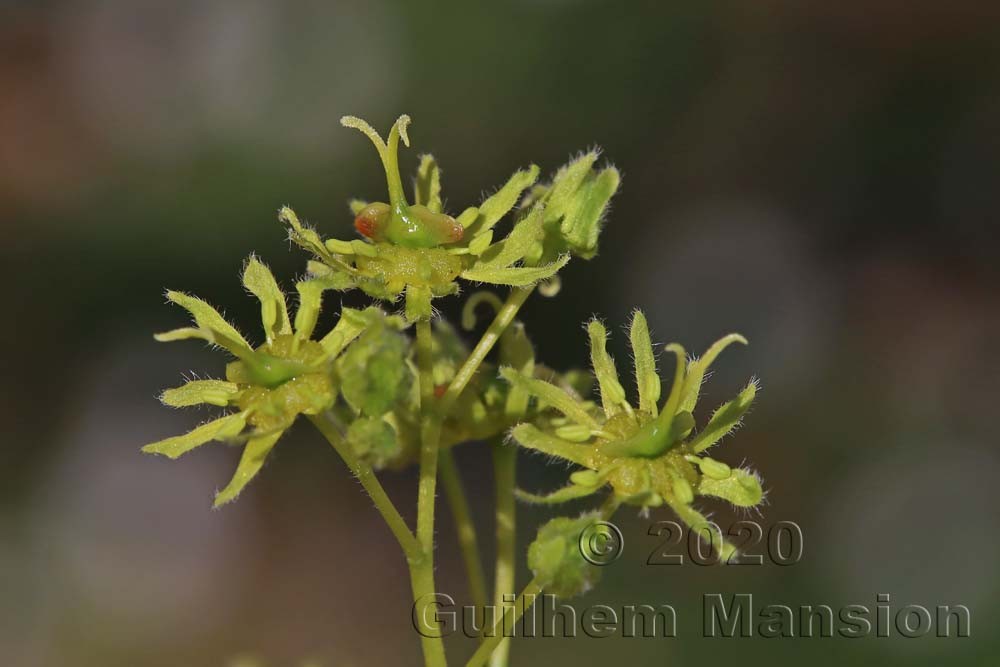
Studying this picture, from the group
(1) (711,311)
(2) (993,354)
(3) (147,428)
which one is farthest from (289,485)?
(2) (993,354)

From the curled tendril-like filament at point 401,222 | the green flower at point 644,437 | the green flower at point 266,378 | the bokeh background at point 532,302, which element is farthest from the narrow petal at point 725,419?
the bokeh background at point 532,302

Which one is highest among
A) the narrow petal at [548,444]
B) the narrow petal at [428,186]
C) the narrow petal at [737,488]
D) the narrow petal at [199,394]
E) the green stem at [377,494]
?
the narrow petal at [428,186]

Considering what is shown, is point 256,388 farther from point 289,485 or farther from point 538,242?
point 289,485

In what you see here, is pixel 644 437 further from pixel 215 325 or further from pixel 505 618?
pixel 215 325

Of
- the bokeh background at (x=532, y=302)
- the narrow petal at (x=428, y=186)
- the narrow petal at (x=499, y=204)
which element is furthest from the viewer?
the bokeh background at (x=532, y=302)

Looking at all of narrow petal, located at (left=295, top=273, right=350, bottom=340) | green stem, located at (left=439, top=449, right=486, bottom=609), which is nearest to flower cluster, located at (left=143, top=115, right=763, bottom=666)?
narrow petal, located at (left=295, top=273, right=350, bottom=340)

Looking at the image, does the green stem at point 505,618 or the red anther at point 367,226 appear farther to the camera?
the red anther at point 367,226

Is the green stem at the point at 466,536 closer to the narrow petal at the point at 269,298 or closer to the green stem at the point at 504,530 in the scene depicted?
the green stem at the point at 504,530
